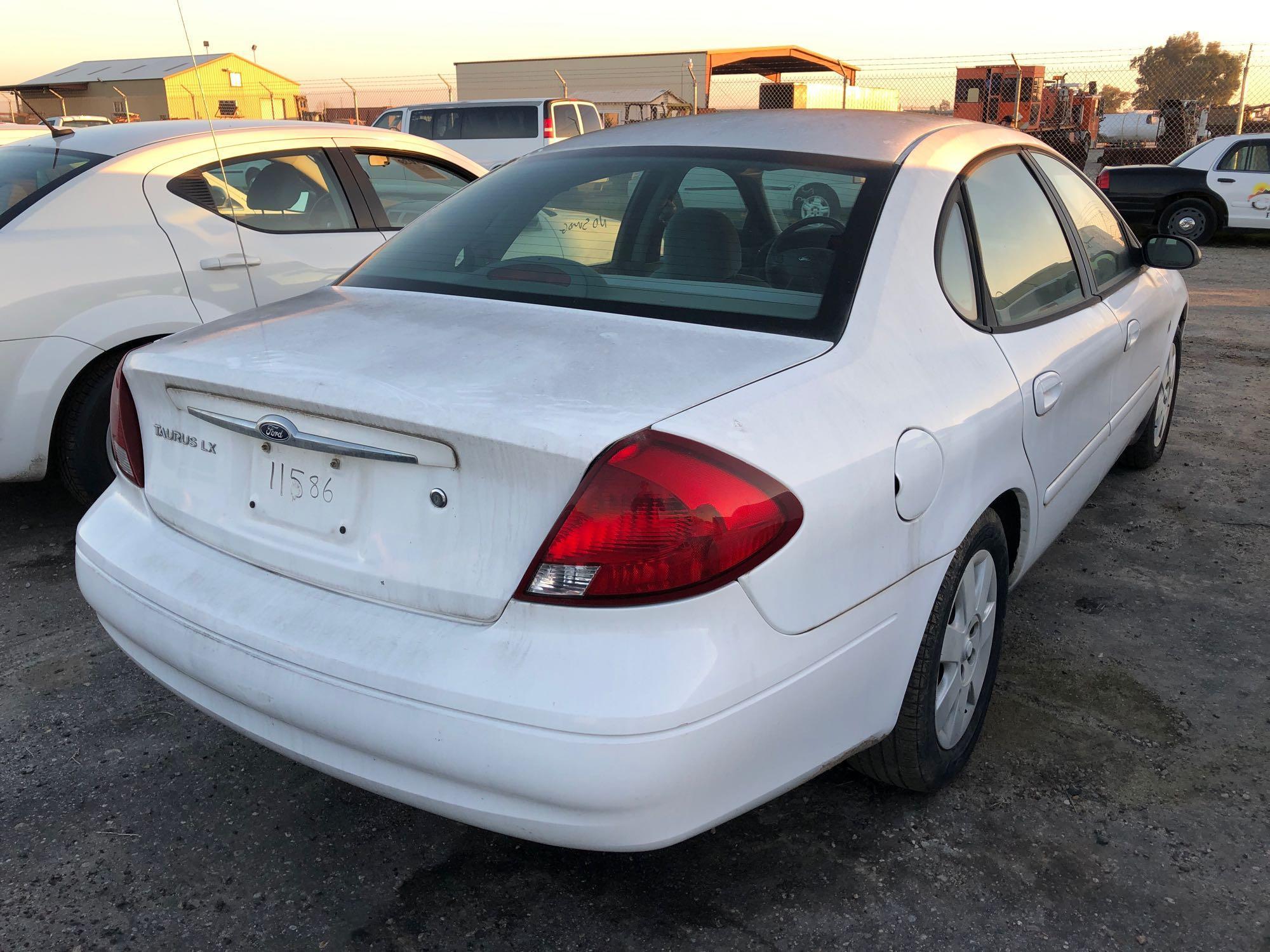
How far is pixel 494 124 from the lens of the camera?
15.6 m

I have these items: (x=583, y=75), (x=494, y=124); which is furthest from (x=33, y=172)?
(x=583, y=75)

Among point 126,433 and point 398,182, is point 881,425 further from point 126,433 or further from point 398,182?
point 398,182

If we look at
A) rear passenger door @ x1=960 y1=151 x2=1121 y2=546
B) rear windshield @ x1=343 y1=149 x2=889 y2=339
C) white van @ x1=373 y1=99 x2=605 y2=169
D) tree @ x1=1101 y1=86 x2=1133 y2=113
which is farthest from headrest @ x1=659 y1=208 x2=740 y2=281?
tree @ x1=1101 y1=86 x2=1133 y2=113

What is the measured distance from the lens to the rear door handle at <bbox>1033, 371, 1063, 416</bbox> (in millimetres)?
2557

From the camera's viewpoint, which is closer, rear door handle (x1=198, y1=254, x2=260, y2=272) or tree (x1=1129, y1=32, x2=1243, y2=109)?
rear door handle (x1=198, y1=254, x2=260, y2=272)

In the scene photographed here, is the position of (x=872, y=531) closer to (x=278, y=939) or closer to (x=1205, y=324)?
(x=278, y=939)

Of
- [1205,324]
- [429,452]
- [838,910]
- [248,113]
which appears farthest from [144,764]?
[248,113]

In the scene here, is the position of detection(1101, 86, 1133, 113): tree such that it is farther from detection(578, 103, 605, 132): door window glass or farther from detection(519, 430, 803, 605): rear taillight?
detection(519, 430, 803, 605): rear taillight

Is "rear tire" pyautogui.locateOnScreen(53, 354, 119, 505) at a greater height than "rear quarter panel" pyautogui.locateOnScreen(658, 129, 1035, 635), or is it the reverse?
"rear quarter panel" pyautogui.locateOnScreen(658, 129, 1035, 635)

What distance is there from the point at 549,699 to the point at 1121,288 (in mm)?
2775

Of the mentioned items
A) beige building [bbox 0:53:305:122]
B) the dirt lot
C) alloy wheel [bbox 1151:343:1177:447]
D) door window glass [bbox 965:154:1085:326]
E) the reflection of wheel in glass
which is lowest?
the dirt lot

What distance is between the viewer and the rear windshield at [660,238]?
7.15 ft

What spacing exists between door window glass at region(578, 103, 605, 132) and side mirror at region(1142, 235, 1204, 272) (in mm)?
13391

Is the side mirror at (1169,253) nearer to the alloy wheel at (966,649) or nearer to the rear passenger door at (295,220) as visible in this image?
the alloy wheel at (966,649)
